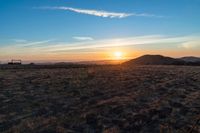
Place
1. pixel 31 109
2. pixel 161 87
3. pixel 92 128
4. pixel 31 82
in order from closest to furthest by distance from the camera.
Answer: pixel 92 128 < pixel 31 109 < pixel 161 87 < pixel 31 82

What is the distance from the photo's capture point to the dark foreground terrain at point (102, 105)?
15984 mm

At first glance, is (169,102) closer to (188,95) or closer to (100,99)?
(188,95)

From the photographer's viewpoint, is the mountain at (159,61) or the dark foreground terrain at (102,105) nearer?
the dark foreground terrain at (102,105)

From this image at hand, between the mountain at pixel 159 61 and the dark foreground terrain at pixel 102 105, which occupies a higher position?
the mountain at pixel 159 61

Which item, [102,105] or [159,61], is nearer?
[102,105]

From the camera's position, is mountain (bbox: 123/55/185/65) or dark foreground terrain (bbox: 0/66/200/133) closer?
dark foreground terrain (bbox: 0/66/200/133)

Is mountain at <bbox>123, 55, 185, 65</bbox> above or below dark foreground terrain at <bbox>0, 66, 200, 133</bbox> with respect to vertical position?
above

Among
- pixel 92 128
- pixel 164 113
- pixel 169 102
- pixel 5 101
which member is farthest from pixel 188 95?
pixel 5 101

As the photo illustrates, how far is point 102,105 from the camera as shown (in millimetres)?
19188

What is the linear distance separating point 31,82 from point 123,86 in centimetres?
944

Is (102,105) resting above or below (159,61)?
below

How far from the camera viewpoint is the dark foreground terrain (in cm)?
1598

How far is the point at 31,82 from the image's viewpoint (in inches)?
1125

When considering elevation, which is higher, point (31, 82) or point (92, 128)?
point (31, 82)
